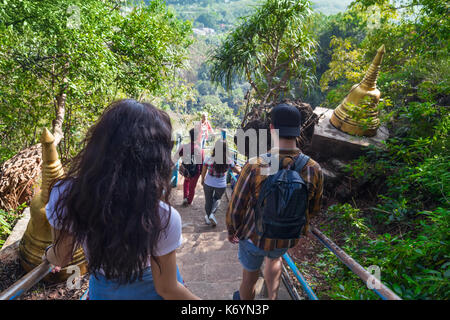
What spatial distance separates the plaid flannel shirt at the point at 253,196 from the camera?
1.81 meters

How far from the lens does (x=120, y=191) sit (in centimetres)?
100

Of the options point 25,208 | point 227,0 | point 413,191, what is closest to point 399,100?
point 413,191

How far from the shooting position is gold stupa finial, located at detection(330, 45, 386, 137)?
430 cm

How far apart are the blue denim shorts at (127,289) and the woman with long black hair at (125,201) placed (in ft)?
0.14

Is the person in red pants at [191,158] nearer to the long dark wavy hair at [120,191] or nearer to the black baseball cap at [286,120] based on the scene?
the black baseball cap at [286,120]

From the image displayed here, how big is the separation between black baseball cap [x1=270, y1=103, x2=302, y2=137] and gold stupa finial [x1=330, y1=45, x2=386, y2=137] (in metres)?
2.93

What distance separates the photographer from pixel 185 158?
178 inches

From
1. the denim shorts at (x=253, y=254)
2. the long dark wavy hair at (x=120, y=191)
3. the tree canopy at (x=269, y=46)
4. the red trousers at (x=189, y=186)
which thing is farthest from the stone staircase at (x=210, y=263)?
the tree canopy at (x=269, y=46)

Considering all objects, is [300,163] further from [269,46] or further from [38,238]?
[269,46]

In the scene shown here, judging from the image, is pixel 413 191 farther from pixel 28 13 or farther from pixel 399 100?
pixel 28 13

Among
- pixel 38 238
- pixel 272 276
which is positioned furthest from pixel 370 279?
pixel 38 238

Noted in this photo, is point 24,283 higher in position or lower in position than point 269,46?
lower

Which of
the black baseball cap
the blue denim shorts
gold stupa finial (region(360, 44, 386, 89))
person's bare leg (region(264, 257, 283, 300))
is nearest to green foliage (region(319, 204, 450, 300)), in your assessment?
person's bare leg (region(264, 257, 283, 300))

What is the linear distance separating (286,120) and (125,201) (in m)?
1.15
